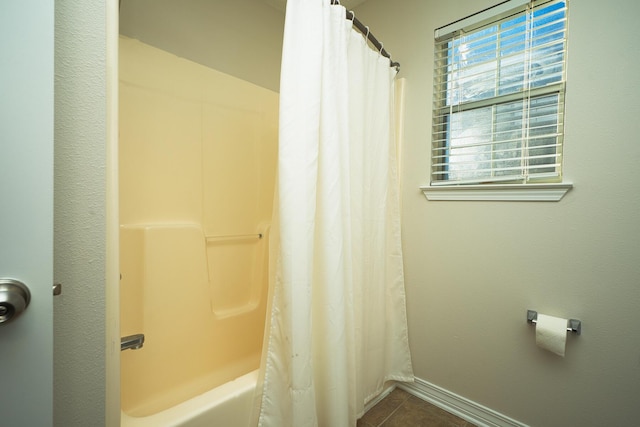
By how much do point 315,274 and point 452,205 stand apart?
0.82 metres

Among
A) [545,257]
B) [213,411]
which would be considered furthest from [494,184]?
[213,411]

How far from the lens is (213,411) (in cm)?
80

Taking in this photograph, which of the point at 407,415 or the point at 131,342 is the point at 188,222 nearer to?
the point at 131,342

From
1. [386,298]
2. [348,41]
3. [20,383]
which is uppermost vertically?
[348,41]

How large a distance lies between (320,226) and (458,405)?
1.20 m

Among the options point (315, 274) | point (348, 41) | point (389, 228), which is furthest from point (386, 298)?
point (348, 41)

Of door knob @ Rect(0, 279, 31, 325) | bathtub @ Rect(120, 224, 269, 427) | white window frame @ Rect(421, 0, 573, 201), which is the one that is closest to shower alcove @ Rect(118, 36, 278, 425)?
bathtub @ Rect(120, 224, 269, 427)

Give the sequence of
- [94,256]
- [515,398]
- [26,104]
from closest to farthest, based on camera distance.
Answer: [26,104], [94,256], [515,398]

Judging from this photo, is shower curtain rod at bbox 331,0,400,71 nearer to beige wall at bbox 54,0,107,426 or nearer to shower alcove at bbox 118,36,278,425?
shower alcove at bbox 118,36,278,425

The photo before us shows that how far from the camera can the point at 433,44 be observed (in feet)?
4.60

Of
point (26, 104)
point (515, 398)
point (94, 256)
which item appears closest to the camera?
point (26, 104)

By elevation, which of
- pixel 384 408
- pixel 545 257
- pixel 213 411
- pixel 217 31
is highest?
pixel 217 31

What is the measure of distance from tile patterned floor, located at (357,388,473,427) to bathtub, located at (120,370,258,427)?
68cm

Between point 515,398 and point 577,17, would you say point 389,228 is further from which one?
point 577,17
